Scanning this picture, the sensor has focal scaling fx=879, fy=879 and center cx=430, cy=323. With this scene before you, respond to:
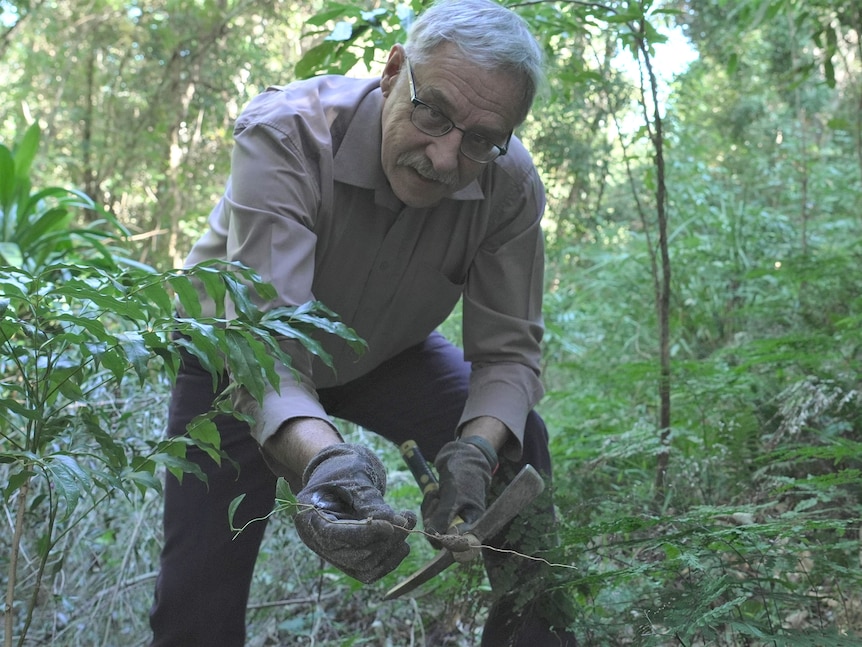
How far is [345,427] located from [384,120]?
83.1 inches

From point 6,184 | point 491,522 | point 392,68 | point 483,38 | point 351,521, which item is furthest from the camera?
point 6,184

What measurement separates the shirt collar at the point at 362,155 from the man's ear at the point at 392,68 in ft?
0.25

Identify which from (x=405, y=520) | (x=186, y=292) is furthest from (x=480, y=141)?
(x=405, y=520)

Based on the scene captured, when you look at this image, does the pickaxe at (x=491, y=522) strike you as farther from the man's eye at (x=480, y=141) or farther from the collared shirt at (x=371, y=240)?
the man's eye at (x=480, y=141)

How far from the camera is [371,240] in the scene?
2.42 meters

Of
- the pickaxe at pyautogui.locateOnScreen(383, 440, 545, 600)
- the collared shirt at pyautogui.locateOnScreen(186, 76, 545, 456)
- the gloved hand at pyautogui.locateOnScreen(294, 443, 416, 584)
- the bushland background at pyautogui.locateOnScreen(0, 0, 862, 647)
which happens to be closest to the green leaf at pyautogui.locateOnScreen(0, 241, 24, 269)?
the bushland background at pyautogui.locateOnScreen(0, 0, 862, 647)

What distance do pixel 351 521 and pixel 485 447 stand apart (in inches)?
29.0

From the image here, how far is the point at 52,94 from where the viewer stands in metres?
8.91

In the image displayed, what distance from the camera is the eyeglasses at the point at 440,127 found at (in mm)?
2145

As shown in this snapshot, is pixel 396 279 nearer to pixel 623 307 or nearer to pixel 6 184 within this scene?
pixel 6 184

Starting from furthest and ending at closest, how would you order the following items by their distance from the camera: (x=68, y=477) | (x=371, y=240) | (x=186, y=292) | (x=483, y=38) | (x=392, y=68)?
(x=371, y=240) → (x=392, y=68) → (x=483, y=38) → (x=186, y=292) → (x=68, y=477)

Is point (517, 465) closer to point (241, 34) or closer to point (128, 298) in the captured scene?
point (128, 298)

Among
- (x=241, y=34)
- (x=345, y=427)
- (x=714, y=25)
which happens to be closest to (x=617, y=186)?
(x=714, y=25)

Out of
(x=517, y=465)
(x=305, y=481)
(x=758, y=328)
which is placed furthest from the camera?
(x=758, y=328)
